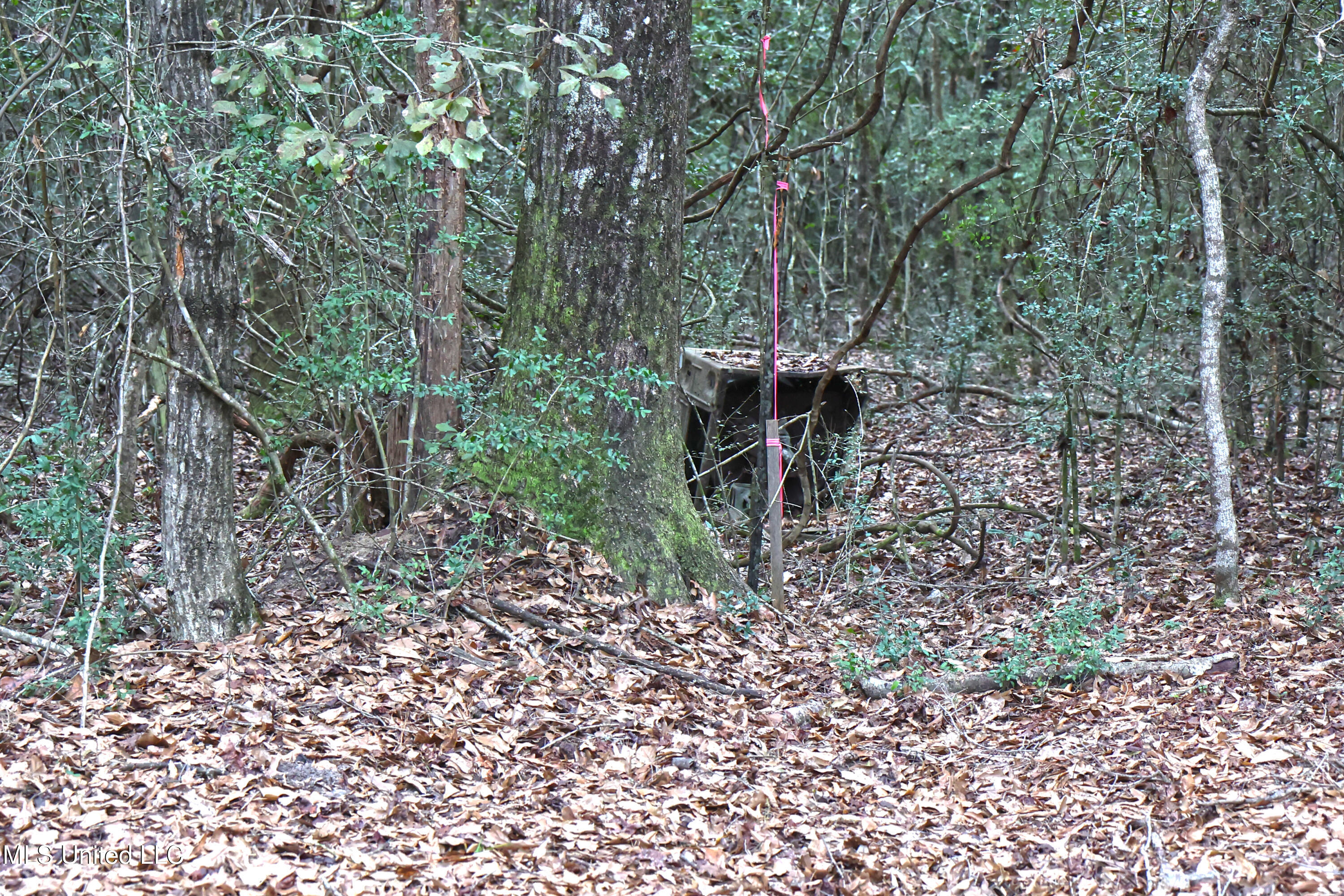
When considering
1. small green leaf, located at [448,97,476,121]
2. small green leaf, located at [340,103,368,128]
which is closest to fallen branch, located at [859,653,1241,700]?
small green leaf, located at [448,97,476,121]

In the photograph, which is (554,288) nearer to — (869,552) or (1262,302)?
→ (869,552)

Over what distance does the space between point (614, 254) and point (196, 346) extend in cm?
216

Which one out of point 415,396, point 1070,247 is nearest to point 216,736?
point 415,396

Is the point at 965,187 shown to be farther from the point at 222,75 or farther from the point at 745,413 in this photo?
the point at 222,75

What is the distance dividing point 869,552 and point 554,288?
3025 millimetres

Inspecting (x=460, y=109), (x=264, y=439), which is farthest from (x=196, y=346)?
(x=460, y=109)

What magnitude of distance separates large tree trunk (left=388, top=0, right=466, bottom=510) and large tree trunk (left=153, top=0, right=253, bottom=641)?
4.07ft

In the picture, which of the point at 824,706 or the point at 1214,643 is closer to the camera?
the point at 824,706

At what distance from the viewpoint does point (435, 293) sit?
5.79 metres

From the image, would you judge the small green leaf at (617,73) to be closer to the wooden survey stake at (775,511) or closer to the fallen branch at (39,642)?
the wooden survey stake at (775,511)

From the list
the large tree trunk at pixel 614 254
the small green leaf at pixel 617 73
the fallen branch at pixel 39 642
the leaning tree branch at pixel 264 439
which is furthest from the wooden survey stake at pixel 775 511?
the fallen branch at pixel 39 642

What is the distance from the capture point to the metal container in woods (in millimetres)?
8117

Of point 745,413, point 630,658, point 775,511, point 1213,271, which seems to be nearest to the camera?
point 630,658

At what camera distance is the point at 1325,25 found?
7.14m
